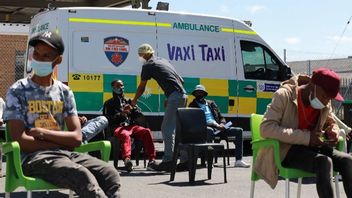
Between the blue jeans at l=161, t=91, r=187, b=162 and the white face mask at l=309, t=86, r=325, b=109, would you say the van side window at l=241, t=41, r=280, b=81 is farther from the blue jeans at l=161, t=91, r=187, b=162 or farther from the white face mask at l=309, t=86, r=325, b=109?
the white face mask at l=309, t=86, r=325, b=109

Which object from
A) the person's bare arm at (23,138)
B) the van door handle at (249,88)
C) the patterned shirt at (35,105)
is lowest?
the person's bare arm at (23,138)

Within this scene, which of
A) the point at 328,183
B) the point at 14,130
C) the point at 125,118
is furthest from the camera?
the point at 125,118

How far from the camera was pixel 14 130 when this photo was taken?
4.43 meters

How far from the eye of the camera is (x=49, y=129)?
14.9 feet

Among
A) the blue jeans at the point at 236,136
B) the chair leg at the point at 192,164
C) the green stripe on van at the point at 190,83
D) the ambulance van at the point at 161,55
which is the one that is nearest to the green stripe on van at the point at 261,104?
the ambulance van at the point at 161,55

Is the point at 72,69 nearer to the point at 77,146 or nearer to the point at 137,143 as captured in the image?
the point at 137,143

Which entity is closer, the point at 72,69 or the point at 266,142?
the point at 266,142

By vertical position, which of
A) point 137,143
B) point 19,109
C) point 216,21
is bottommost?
point 137,143

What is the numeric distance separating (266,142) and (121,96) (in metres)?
4.93

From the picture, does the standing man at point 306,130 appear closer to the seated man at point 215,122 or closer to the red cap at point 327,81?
the red cap at point 327,81

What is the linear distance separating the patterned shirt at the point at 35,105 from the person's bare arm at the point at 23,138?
0.13 feet

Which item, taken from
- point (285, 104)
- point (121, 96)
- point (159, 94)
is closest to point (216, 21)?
point (159, 94)

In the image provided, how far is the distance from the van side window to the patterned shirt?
757cm

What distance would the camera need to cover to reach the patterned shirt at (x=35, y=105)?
4.46 m
